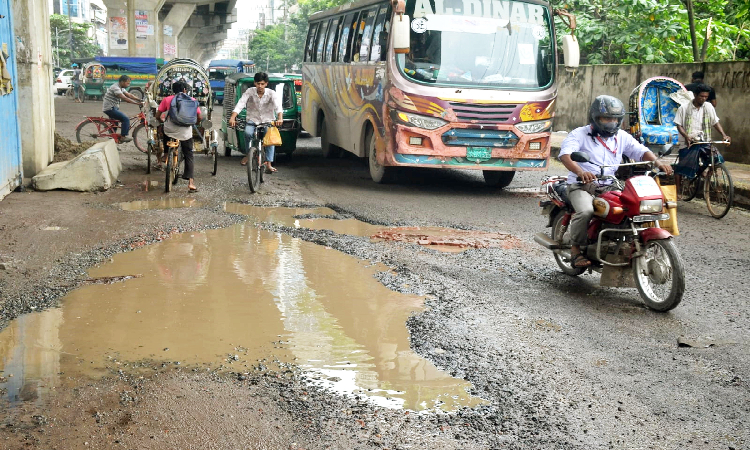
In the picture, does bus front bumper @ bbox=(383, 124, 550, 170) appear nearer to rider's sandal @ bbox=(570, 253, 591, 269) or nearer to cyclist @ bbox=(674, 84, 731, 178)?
cyclist @ bbox=(674, 84, 731, 178)

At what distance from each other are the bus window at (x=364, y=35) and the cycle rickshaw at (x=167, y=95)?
2.67 m

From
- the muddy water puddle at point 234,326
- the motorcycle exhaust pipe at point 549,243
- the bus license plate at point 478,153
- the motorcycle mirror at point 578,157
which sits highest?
the motorcycle mirror at point 578,157

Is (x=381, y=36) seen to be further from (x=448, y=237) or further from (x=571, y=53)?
(x=448, y=237)

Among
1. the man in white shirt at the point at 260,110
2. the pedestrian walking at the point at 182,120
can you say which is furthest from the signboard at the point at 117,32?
the pedestrian walking at the point at 182,120

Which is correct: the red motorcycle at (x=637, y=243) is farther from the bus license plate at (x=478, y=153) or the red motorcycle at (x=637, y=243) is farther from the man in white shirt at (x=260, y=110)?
the man in white shirt at (x=260, y=110)

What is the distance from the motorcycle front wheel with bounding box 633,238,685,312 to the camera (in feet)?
17.9

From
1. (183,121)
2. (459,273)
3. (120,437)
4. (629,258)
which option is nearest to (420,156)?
(183,121)

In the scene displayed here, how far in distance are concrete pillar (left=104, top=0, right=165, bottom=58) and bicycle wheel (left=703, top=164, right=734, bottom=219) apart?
39.1 m

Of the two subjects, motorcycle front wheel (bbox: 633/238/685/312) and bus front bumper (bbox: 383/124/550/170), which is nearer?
motorcycle front wheel (bbox: 633/238/685/312)

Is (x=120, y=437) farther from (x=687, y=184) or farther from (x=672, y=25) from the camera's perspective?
(x=672, y=25)

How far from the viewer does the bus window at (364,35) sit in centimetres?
1278

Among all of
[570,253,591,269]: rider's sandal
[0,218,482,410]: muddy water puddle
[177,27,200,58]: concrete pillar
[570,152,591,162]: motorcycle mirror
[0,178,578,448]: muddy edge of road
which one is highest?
[177,27,200,58]: concrete pillar

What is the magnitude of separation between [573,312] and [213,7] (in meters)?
66.1

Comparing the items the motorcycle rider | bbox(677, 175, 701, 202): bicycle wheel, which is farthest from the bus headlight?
the motorcycle rider
